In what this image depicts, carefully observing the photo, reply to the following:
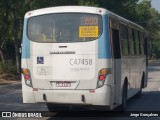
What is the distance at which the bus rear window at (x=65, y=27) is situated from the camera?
12.9 meters

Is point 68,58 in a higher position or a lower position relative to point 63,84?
higher

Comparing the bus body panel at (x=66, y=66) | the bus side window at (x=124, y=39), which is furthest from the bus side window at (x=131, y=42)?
the bus body panel at (x=66, y=66)

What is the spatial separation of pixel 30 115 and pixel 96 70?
6.80 ft

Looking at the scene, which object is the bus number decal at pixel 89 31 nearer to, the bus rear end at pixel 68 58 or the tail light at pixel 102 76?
the bus rear end at pixel 68 58

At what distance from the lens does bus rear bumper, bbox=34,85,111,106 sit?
12.4 meters

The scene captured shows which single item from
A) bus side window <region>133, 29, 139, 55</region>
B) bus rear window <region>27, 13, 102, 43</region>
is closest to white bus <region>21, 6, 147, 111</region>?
bus rear window <region>27, 13, 102, 43</region>

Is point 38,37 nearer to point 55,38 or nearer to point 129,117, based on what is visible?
point 55,38

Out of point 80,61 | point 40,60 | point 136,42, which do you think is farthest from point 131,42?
point 40,60

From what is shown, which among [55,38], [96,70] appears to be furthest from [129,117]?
[55,38]

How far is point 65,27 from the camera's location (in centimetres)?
1304

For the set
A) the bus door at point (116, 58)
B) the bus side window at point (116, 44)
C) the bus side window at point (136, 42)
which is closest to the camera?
the bus door at point (116, 58)

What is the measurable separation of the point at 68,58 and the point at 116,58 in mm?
1542

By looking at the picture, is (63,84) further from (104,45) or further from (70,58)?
(104,45)

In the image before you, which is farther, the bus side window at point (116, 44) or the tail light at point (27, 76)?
the bus side window at point (116, 44)
